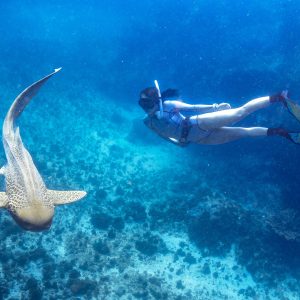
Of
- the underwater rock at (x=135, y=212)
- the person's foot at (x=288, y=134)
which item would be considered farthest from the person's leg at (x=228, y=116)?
the underwater rock at (x=135, y=212)

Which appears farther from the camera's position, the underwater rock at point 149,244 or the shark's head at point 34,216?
the underwater rock at point 149,244

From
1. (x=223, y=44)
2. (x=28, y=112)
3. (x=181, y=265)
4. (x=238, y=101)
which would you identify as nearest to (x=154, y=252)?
(x=181, y=265)

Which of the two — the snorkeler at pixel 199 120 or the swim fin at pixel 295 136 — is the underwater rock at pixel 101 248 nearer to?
the snorkeler at pixel 199 120

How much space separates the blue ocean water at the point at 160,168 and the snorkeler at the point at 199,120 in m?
7.84

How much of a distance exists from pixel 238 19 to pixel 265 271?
2431 centimetres

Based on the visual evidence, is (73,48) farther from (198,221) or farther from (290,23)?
(198,221)

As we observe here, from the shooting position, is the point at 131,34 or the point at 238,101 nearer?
the point at 238,101

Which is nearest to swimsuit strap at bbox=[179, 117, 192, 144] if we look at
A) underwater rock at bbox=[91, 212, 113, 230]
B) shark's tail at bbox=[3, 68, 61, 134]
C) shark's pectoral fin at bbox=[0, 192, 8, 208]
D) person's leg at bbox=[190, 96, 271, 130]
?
person's leg at bbox=[190, 96, 271, 130]

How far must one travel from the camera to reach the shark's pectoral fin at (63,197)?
629 cm

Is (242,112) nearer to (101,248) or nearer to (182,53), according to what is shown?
(101,248)

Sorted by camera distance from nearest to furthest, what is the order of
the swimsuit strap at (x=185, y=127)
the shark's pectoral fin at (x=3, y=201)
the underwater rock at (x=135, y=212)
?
the shark's pectoral fin at (x=3, y=201), the swimsuit strap at (x=185, y=127), the underwater rock at (x=135, y=212)

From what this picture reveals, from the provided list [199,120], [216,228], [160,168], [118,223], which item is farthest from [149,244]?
[199,120]

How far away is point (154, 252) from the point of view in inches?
559

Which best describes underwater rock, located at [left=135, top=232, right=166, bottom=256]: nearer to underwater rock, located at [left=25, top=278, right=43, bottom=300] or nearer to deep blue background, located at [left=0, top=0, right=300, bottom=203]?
underwater rock, located at [left=25, top=278, right=43, bottom=300]
